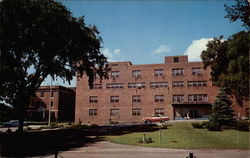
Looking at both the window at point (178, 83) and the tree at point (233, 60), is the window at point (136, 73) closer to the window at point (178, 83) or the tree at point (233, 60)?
the window at point (178, 83)

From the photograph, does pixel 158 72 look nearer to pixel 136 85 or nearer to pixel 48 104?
pixel 136 85

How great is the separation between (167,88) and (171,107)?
452 centimetres

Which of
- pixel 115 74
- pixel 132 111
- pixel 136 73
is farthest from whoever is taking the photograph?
pixel 115 74

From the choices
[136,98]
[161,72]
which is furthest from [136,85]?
[161,72]

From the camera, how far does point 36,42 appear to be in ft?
79.7

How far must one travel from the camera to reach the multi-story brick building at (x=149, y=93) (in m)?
50.3

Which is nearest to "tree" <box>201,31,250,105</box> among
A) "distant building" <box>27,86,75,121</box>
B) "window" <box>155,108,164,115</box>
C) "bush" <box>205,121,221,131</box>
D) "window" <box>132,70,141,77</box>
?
"bush" <box>205,121,221,131</box>

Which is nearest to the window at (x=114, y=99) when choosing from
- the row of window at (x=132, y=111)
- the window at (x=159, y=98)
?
the row of window at (x=132, y=111)

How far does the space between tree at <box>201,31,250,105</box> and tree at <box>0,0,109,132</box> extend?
16898mm

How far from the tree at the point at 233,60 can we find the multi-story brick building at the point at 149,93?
16.5m

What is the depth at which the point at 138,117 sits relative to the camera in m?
52.1

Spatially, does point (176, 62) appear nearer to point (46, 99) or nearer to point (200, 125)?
point (200, 125)

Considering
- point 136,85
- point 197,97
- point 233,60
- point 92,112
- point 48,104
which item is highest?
point 233,60

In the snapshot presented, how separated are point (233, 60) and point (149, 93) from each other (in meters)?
28.3
